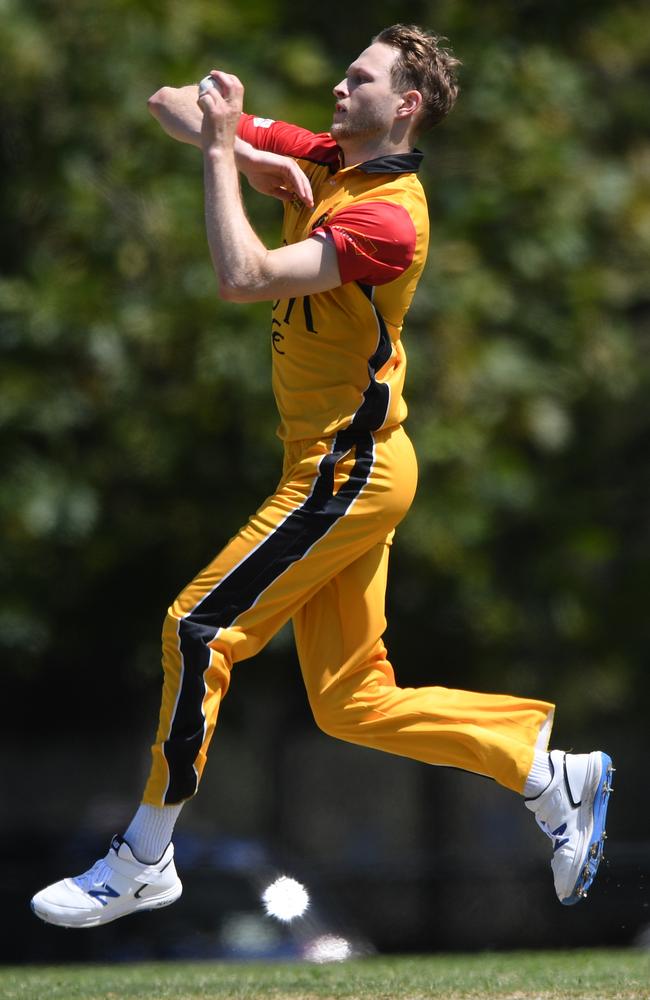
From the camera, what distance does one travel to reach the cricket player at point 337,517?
15.3 feet

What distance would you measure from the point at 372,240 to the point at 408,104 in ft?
1.82

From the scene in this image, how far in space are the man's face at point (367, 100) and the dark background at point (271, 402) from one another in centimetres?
447

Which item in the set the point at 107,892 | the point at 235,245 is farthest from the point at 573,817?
the point at 235,245

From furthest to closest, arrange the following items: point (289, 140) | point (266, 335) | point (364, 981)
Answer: point (266, 335) < point (364, 981) < point (289, 140)

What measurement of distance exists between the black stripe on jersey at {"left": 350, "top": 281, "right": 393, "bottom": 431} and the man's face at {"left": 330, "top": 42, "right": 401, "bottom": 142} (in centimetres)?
57

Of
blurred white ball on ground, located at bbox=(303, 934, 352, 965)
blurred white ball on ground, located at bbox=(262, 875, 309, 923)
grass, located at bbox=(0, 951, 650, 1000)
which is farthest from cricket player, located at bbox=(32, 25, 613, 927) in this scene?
blurred white ball on ground, located at bbox=(303, 934, 352, 965)

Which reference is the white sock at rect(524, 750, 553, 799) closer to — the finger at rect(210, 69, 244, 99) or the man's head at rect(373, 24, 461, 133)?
the man's head at rect(373, 24, 461, 133)

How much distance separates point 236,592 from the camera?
476cm

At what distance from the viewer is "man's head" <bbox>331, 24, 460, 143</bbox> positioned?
4.89 metres

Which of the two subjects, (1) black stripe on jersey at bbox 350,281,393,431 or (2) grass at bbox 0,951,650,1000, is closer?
(1) black stripe on jersey at bbox 350,281,393,431

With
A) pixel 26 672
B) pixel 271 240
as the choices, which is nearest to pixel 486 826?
pixel 26 672

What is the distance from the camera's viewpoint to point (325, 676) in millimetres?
4992

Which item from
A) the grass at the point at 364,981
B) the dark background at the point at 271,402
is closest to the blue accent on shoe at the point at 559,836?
the grass at the point at 364,981

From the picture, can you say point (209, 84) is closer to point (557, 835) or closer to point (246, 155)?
point (246, 155)
